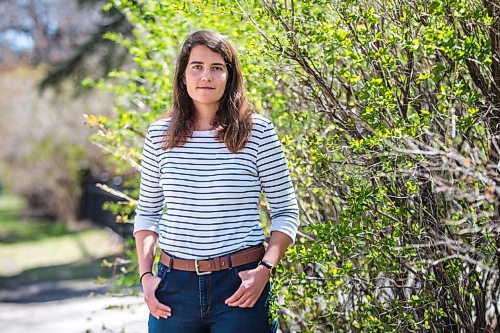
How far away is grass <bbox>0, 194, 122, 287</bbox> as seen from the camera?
1260cm

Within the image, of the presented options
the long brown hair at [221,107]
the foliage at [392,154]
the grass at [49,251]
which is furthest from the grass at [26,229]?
the long brown hair at [221,107]

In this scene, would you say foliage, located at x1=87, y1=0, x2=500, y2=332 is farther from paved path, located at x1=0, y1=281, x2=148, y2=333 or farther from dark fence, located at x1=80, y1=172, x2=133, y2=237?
dark fence, located at x1=80, y1=172, x2=133, y2=237

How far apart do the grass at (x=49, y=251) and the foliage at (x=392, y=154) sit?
25.2ft

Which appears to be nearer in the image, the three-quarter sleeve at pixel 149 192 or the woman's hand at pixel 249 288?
the woman's hand at pixel 249 288

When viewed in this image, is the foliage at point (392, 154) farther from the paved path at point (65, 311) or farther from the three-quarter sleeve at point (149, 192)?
the paved path at point (65, 311)

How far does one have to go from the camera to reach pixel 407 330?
3322mm

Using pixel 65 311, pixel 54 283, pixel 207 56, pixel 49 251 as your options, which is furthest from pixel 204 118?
pixel 49 251

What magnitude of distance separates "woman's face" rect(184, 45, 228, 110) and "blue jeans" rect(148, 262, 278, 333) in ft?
2.00

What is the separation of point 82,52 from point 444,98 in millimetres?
10233

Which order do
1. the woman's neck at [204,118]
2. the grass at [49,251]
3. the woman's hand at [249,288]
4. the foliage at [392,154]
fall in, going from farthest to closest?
1. the grass at [49,251]
2. the foliage at [392,154]
3. the woman's neck at [204,118]
4. the woman's hand at [249,288]

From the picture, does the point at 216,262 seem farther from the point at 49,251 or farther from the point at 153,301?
the point at 49,251

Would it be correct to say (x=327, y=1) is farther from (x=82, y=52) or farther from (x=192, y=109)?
(x=82, y=52)

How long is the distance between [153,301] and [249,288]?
0.34 meters

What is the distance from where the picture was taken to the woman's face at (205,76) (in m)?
2.89
